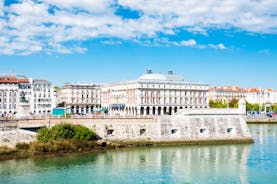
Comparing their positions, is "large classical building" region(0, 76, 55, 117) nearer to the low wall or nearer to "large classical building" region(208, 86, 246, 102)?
the low wall

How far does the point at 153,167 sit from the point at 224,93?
101065mm

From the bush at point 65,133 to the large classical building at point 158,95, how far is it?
34215 mm

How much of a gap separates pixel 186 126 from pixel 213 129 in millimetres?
3465

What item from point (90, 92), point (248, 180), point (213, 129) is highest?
point (90, 92)

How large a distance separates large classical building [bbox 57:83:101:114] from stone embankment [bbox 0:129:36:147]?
2141 inches

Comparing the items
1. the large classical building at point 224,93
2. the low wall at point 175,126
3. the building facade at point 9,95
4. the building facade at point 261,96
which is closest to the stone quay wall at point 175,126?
the low wall at point 175,126

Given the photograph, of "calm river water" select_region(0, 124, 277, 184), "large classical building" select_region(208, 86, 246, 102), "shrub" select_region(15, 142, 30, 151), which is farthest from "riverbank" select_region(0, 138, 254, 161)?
"large classical building" select_region(208, 86, 246, 102)

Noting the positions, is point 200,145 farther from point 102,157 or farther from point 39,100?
point 39,100

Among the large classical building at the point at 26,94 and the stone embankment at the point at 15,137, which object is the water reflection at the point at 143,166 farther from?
the large classical building at the point at 26,94

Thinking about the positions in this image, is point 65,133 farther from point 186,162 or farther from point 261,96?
point 261,96

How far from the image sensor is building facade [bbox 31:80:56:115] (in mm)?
85287

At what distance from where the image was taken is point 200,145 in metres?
44.8

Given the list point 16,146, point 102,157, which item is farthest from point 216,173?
point 16,146

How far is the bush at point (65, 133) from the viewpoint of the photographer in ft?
126
